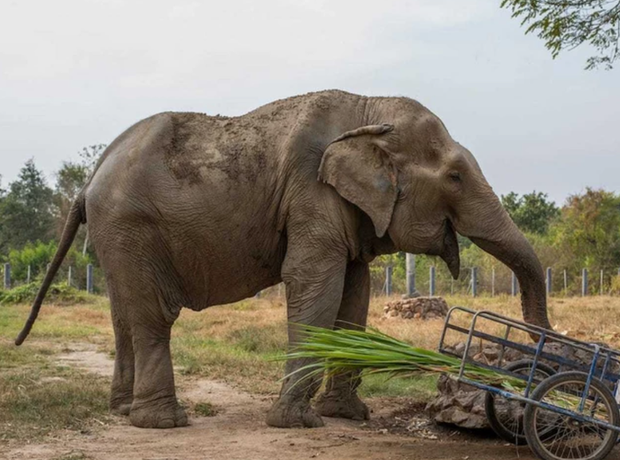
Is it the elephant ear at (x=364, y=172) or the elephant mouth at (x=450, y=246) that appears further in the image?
the elephant mouth at (x=450, y=246)

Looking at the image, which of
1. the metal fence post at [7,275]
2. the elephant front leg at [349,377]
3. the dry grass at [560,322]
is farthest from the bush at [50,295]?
the elephant front leg at [349,377]

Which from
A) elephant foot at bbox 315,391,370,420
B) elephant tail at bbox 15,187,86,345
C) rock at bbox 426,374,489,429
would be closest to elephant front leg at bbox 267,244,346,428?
elephant foot at bbox 315,391,370,420

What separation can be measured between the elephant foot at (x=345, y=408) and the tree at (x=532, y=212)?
4163cm

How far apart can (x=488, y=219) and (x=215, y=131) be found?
A: 2.43 meters

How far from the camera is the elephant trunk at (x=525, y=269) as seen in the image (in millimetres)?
6895

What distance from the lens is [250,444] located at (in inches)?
257

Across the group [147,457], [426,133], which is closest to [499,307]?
[426,133]

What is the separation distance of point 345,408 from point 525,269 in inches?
82.1

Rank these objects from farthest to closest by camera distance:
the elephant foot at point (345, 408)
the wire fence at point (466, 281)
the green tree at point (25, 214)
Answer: the green tree at point (25, 214), the wire fence at point (466, 281), the elephant foot at point (345, 408)

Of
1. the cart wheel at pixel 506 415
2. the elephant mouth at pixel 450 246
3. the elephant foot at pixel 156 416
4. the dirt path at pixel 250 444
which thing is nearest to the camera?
the dirt path at pixel 250 444

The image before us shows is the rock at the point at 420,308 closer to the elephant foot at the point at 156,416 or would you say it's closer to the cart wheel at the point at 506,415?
the elephant foot at the point at 156,416

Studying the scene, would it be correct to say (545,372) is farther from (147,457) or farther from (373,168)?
(147,457)

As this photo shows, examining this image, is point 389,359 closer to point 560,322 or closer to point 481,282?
point 560,322

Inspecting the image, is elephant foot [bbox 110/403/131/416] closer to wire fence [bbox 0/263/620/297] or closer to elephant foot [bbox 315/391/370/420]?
elephant foot [bbox 315/391/370/420]
